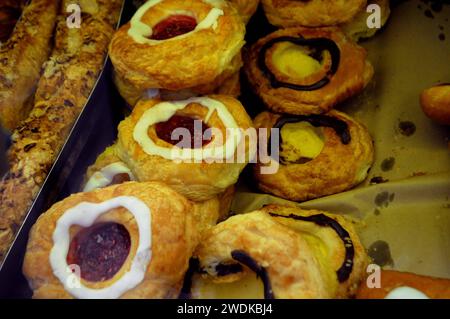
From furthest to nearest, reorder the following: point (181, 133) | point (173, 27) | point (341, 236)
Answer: point (173, 27)
point (181, 133)
point (341, 236)

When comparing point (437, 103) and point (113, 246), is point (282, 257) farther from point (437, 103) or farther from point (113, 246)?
point (437, 103)

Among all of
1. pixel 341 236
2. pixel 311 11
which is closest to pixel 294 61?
pixel 311 11

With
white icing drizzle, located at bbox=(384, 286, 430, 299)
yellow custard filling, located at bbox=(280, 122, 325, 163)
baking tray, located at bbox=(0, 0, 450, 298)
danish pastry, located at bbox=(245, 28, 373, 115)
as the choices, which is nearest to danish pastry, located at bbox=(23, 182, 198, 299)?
baking tray, located at bbox=(0, 0, 450, 298)

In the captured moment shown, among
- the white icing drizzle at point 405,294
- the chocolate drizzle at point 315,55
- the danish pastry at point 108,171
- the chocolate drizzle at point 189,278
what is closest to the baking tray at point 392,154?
the danish pastry at point 108,171

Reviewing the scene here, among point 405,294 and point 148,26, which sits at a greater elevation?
point 148,26

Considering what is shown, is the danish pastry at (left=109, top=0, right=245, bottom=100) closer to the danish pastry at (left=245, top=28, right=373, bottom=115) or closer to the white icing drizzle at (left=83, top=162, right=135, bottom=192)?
the danish pastry at (left=245, top=28, right=373, bottom=115)

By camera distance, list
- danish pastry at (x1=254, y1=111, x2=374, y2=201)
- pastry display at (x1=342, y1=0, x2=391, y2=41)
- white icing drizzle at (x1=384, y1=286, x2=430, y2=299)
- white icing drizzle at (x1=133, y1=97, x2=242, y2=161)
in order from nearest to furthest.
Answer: white icing drizzle at (x1=384, y1=286, x2=430, y2=299) < white icing drizzle at (x1=133, y1=97, x2=242, y2=161) < danish pastry at (x1=254, y1=111, x2=374, y2=201) < pastry display at (x1=342, y1=0, x2=391, y2=41)

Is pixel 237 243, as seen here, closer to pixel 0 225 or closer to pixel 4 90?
pixel 0 225

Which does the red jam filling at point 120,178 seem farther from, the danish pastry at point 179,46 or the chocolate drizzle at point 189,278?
the chocolate drizzle at point 189,278
